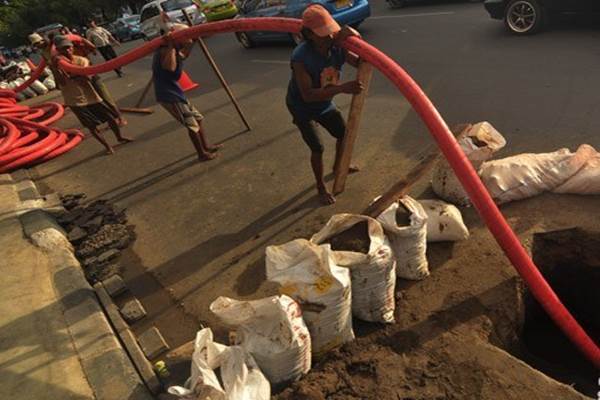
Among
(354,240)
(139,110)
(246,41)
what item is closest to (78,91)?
(139,110)

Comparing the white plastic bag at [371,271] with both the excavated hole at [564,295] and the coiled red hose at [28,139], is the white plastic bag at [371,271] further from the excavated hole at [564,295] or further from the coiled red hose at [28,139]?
the coiled red hose at [28,139]

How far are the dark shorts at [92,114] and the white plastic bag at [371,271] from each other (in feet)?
18.5

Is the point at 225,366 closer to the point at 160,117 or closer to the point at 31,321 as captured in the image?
the point at 31,321

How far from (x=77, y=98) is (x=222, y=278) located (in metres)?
4.67

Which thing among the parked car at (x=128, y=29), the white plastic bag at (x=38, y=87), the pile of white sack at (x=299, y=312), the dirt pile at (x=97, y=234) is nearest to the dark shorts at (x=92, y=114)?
the dirt pile at (x=97, y=234)

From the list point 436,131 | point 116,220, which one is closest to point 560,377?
point 436,131

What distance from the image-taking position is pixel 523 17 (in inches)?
328

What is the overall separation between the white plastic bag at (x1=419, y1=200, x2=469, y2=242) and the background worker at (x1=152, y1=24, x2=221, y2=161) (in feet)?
12.1

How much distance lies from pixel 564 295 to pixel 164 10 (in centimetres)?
1808

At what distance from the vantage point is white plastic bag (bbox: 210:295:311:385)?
2707 millimetres

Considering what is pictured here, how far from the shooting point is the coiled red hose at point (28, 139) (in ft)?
25.0

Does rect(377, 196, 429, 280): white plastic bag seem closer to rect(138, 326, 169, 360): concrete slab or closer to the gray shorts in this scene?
rect(138, 326, 169, 360): concrete slab

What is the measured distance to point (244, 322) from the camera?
280cm

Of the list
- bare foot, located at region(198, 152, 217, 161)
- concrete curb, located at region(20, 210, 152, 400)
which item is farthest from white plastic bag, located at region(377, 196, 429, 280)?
bare foot, located at region(198, 152, 217, 161)
